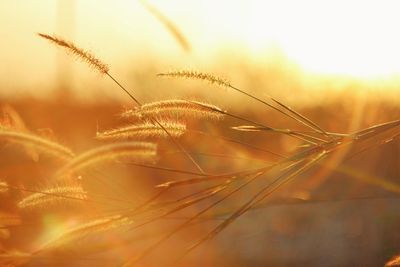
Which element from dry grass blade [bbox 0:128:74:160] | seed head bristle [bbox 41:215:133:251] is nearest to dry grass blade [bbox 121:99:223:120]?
dry grass blade [bbox 0:128:74:160]

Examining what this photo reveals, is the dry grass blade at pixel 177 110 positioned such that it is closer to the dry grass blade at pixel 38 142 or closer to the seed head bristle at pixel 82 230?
the dry grass blade at pixel 38 142

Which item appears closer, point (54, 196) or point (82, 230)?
point (82, 230)

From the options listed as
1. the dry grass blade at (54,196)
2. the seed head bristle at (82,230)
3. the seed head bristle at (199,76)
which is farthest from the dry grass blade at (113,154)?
the seed head bristle at (199,76)

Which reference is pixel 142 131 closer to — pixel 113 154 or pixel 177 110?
pixel 177 110

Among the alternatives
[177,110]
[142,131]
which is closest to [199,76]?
[177,110]

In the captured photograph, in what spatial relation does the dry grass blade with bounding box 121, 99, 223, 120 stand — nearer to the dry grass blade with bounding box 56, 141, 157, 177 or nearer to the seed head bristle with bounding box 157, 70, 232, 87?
the seed head bristle with bounding box 157, 70, 232, 87
